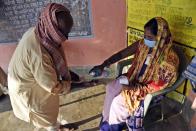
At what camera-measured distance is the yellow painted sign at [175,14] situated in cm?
227

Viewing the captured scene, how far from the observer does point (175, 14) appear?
2.40m

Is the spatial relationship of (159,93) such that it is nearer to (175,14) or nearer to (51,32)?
(175,14)

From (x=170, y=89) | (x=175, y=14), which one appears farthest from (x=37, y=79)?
(x=175, y=14)

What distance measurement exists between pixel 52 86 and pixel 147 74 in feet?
3.05

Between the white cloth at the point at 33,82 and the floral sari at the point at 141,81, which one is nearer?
the white cloth at the point at 33,82

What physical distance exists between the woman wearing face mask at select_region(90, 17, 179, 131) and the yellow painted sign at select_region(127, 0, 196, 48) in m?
0.25

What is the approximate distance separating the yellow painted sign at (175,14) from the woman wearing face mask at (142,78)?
253mm

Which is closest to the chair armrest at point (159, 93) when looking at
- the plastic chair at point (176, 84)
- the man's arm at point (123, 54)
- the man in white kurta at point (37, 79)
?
the plastic chair at point (176, 84)

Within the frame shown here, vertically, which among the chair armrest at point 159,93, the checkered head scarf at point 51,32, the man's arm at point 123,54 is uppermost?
the checkered head scarf at point 51,32

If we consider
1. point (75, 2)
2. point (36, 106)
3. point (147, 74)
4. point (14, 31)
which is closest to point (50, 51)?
point (36, 106)

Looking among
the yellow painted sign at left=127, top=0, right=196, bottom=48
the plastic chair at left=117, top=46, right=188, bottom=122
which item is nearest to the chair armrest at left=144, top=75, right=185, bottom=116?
the plastic chair at left=117, top=46, right=188, bottom=122

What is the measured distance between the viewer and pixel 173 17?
7.98 feet

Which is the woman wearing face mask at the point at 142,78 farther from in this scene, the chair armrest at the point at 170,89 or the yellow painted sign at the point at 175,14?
the yellow painted sign at the point at 175,14

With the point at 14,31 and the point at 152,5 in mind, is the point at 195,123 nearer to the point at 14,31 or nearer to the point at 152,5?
the point at 152,5
